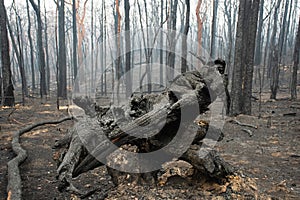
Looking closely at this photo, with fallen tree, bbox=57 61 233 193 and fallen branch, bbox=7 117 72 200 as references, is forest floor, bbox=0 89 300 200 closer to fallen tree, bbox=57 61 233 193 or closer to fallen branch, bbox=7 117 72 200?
fallen branch, bbox=7 117 72 200

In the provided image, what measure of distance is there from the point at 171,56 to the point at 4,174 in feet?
39.8

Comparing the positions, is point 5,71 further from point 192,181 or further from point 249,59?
point 192,181

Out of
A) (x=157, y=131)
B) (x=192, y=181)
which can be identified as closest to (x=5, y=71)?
(x=157, y=131)

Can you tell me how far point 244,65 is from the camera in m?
9.58

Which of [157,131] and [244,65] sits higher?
[244,65]

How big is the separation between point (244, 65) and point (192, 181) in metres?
7.22

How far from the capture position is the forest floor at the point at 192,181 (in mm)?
3445

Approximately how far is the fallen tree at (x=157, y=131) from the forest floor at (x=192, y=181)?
36 centimetres

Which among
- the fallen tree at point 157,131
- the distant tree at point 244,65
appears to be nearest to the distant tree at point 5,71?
the fallen tree at point 157,131

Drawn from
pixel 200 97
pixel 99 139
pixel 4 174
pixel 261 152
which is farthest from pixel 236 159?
pixel 4 174

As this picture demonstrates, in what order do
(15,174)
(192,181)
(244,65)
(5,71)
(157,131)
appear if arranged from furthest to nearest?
(5,71) → (244,65) → (15,174) → (192,181) → (157,131)

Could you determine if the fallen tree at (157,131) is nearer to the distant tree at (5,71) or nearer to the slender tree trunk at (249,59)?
the slender tree trunk at (249,59)

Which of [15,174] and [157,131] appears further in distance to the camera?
[15,174]

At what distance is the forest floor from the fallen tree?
0.36 metres
